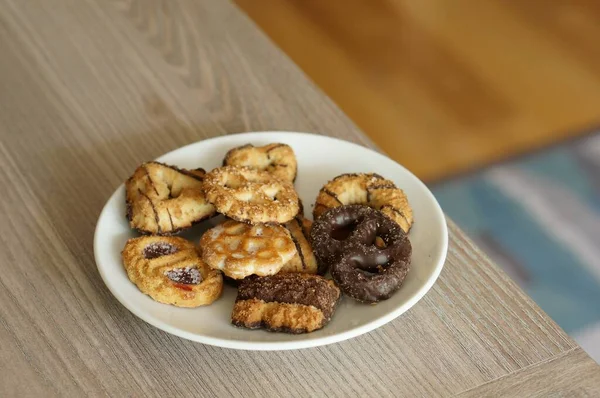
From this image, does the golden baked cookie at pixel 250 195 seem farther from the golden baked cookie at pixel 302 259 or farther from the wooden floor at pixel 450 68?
the wooden floor at pixel 450 68

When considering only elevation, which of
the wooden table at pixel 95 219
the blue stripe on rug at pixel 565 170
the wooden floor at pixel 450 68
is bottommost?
the blue stripe on rug at pixel 565 170

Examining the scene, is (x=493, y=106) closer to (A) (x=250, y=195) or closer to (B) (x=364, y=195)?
(B) (x=364, y=195)

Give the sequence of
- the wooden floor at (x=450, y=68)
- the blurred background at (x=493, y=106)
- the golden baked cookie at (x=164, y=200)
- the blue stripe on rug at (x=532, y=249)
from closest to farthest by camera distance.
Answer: the golden baked cookie at (x=164, y=200) → the blue stripe on rug at (x=532, y=249) → the blurred background at (x=493, y=106) → the wooden floor at (x=450, y=68)

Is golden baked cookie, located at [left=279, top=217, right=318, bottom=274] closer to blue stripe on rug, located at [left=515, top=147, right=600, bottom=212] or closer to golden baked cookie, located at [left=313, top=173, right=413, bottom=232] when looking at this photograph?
golden baked cookie, located at [left=313, top=173, right=413, bottom=232]

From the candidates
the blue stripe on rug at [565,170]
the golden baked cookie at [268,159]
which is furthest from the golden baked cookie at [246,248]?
the blue stripe on rug at [565,170]

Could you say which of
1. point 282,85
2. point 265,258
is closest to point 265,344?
point 265,258

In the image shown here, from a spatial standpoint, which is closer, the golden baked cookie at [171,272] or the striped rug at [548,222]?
the golden baked cookie at [171,272]

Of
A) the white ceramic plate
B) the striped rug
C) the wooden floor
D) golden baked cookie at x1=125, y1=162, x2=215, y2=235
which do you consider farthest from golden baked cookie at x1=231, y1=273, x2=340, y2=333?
the wooden floor
